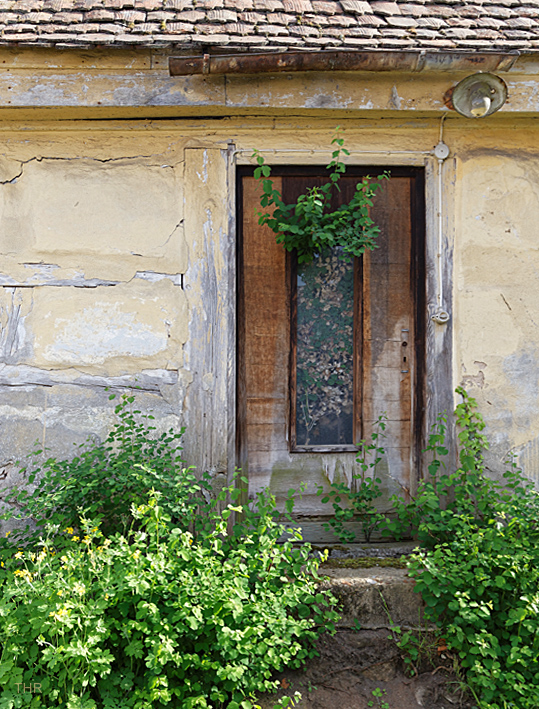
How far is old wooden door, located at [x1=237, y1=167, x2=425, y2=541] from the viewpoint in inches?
139

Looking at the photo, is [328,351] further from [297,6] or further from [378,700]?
[297,6]

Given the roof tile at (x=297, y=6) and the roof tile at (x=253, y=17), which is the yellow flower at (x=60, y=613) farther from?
the roof tile at (x=297, y=6)

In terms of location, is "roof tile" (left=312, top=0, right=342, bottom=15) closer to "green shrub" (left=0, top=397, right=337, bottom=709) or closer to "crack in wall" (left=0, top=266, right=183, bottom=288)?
"crack in wall" (left=0, top=266, right=183, bottom=288)

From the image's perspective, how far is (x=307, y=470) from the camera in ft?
11.6

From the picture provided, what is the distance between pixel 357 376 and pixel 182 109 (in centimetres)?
197

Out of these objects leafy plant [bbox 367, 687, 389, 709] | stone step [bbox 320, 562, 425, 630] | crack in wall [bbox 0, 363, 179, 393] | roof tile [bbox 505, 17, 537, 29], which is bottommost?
leafy plant [bbox 367, 687, 389, 709]

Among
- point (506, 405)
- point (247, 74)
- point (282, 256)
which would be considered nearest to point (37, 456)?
point (282, 256)

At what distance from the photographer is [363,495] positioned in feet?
11.3

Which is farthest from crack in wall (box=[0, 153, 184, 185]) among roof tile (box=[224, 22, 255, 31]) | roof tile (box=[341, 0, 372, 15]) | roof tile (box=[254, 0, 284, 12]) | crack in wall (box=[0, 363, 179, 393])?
roof tile (box=[341, 0, 372, 15])

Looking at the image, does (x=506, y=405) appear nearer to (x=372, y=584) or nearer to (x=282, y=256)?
(x=372, y=584)

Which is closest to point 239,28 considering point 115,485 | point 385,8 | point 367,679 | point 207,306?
point 385,8

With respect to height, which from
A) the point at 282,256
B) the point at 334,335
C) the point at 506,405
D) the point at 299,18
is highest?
the point at 299,18

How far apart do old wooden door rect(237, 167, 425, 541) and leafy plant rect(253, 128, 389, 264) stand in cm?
14

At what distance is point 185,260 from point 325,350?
3.50 feet
